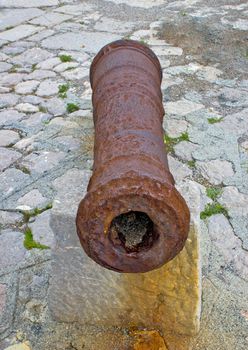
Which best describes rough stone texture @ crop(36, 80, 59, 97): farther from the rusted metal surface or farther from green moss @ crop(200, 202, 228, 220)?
the rusted metal surface

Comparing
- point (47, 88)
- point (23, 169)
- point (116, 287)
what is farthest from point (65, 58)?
point (116, 287)

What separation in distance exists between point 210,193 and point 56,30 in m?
3.82

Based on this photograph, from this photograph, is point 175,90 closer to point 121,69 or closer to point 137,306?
point 121,69

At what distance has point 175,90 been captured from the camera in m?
5.37

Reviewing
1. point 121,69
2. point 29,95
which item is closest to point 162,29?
point 29,95

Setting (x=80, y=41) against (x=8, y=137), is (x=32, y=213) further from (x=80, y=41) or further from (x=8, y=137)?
(x=80, y=41)

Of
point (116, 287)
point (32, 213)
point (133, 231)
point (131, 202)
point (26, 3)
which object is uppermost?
point (131, 202)

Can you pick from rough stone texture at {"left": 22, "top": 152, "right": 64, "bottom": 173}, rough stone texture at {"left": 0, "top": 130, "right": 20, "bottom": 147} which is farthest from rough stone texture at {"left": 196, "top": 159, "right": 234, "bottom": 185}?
rough stone texture at {"left": 0, "top": 130, "right": 20, "bottom": 147}

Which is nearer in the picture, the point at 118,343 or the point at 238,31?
the point at 118,343

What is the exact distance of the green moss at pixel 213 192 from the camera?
3930mm

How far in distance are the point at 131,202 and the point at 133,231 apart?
0.20 meters

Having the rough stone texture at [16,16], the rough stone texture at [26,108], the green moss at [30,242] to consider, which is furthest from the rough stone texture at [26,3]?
the green moss at [30,242]

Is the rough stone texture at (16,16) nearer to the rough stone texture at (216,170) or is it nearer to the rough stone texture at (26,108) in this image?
the rough stone texture at (26,108)

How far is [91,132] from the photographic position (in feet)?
15.3
